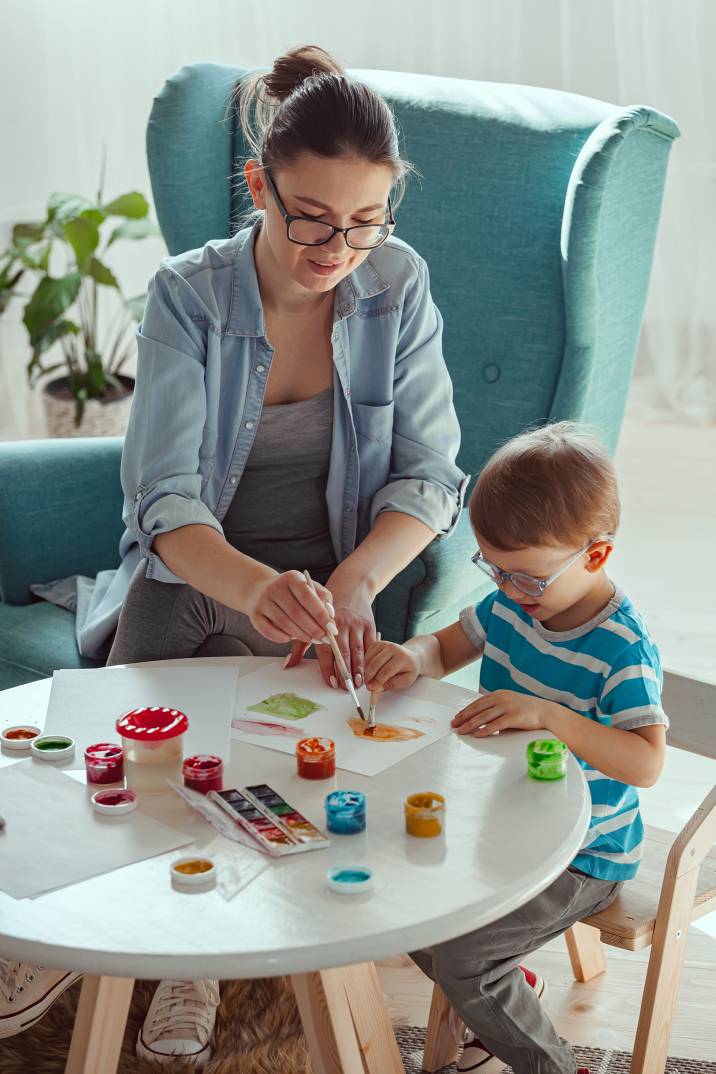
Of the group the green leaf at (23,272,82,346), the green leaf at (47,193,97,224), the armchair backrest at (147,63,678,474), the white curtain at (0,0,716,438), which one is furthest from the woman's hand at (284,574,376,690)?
the white curtain at (0,0,716,438)

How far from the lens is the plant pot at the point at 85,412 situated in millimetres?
3529

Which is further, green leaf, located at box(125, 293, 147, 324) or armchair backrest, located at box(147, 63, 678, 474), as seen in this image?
green leaf, located at box(125, 293, 147, 324)

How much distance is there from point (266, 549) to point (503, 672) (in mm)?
444

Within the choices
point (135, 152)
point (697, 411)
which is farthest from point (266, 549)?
point (697, 411)

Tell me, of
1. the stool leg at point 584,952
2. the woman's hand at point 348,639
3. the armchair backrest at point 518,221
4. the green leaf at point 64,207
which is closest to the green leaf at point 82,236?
the green leaf at point 64,207

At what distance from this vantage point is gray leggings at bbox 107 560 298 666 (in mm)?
1647

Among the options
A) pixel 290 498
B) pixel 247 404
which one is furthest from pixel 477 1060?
pixel 247 404

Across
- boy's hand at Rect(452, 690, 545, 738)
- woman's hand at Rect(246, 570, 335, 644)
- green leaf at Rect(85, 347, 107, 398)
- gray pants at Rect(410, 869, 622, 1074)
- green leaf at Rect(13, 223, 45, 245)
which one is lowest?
gray pants at Rect(410, 869, 622, 1074)

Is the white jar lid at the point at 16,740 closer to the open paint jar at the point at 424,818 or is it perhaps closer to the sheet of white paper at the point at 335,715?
the sheet of white paper at the point at 335,715

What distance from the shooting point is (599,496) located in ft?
4.42

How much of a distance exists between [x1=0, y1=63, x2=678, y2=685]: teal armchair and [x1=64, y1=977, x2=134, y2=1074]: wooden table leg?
65cm

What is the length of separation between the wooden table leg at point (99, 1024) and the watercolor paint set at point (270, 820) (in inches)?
8.3

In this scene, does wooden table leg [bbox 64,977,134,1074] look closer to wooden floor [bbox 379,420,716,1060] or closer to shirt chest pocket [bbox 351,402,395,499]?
wooden floor [bbox 379,420,716,1060]

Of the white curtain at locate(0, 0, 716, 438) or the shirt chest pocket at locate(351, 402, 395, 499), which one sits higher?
the white curtain at locate(0, 0, 716, 438)
